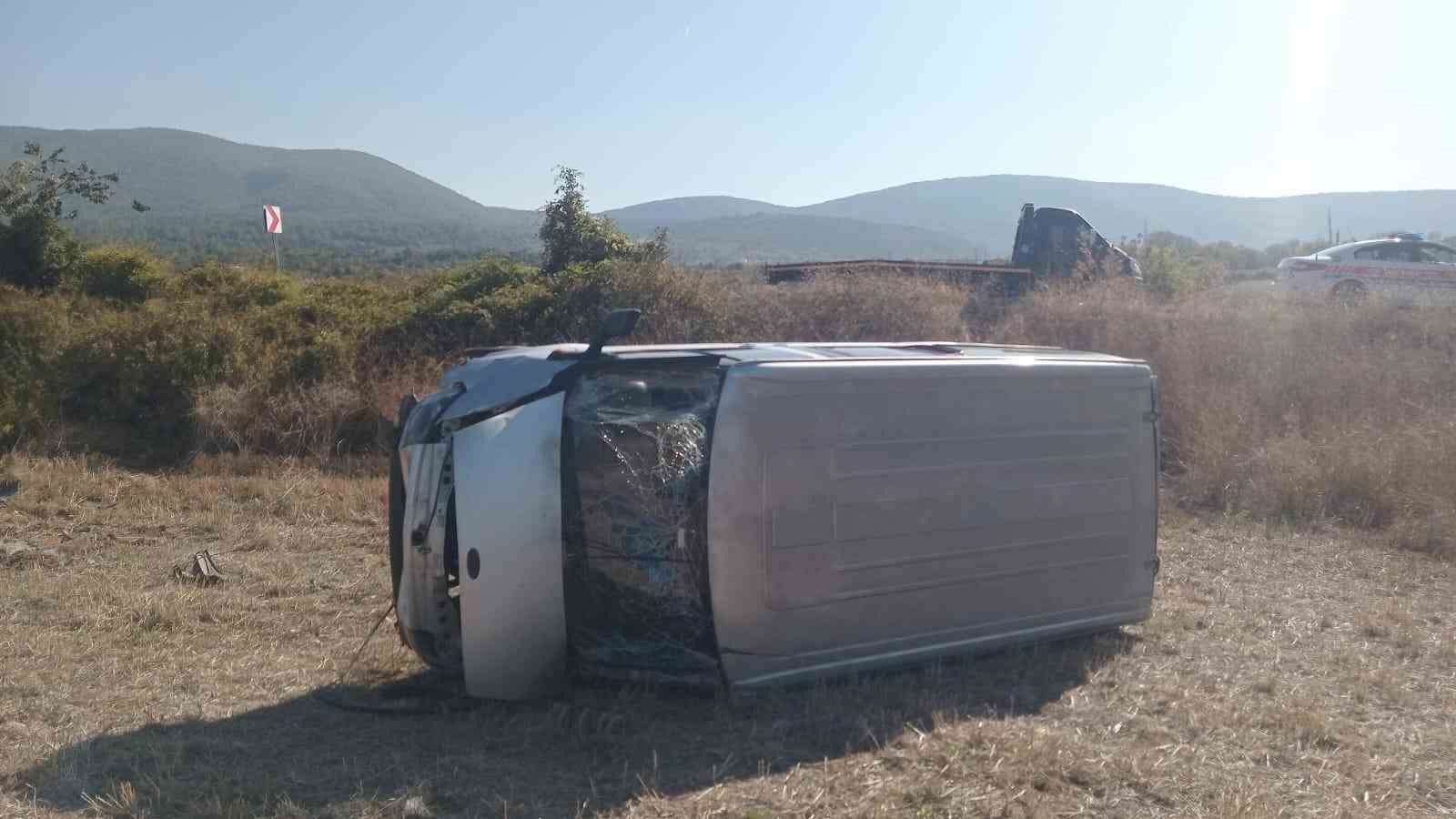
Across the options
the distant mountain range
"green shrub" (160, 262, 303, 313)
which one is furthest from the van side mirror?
the distant mountain range

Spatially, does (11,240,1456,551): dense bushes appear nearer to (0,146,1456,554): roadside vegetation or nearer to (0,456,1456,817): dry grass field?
(0,146,1456,554): roadside vegetation

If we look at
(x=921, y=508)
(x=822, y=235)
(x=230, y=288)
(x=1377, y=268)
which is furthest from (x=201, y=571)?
(x=822, y=235)

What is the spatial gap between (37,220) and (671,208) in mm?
51857

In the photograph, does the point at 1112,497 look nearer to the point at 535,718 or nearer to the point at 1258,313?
the point at 535,718

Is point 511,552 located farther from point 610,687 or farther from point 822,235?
point 822,235

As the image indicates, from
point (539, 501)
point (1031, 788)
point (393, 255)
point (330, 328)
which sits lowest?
point (1031, 788)

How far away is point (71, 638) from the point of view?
6211mm

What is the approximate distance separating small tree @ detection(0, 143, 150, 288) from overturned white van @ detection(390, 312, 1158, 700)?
44.4ft

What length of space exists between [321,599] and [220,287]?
941 centimetres

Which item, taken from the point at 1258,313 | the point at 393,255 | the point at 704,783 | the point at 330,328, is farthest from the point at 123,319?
the point at 393,255

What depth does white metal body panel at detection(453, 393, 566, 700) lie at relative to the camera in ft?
15.6

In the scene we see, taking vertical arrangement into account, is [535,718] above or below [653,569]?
below

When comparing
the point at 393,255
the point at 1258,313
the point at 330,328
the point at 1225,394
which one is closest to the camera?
the point at 1225,394

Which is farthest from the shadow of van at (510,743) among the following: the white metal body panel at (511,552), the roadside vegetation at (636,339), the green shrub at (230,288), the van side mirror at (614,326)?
the green shrub at (230,288)
